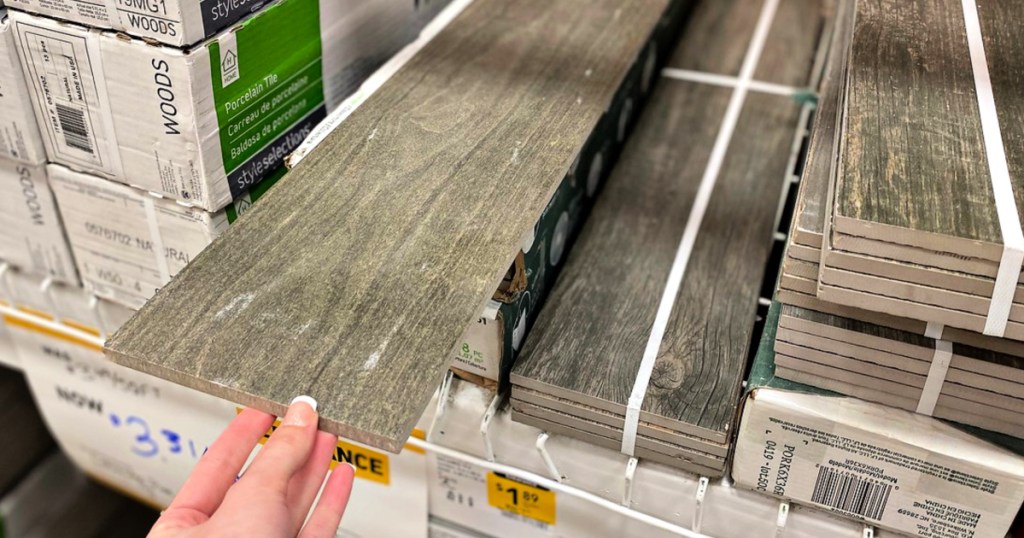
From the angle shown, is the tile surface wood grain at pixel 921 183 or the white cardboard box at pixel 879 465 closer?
the tile surface wood grain at pixel 921 183

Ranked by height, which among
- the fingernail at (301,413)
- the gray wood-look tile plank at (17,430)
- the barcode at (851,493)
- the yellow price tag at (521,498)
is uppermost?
the fingernail at (301,413)

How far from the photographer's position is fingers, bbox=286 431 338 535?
80 centimetres

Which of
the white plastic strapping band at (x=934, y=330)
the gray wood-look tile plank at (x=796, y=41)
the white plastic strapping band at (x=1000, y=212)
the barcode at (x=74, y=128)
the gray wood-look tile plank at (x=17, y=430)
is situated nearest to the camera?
the white plastic strapping band at (x=1000, y=212)

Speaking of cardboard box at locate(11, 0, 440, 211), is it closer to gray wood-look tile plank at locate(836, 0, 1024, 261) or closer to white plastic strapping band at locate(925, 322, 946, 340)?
gray wood-look tile plank at locate(836, 0, 1024, 261)

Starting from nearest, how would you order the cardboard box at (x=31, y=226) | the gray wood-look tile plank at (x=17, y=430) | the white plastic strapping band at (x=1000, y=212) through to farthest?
1. the white plastic strapping band at (x=1000, y=212)
2. the cardboard box at (x=31, y=226)
3. the gray wood-look tile plank at (x=17, y=430)

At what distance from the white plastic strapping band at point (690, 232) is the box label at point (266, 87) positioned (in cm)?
56

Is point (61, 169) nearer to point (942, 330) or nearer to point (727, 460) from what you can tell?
point (727, 460)

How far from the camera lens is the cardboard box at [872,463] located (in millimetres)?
922

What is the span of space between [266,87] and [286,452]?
1.83 feet

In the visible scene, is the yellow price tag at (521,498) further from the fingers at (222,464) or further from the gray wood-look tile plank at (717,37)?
the gray wood-look tile plank at (717,37)

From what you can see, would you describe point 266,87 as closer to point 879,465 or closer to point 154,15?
point 154,15

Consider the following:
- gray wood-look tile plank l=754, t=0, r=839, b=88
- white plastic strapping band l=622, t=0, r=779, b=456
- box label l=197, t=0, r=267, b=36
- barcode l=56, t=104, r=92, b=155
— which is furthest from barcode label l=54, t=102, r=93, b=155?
gray wood-look tile plank l=754, t=0, r=839, b=88

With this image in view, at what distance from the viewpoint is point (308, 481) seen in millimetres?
821

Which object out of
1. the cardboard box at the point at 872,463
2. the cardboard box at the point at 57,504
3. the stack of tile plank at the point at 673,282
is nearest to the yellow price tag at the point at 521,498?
the stack of tile plank at the point at 673,282
